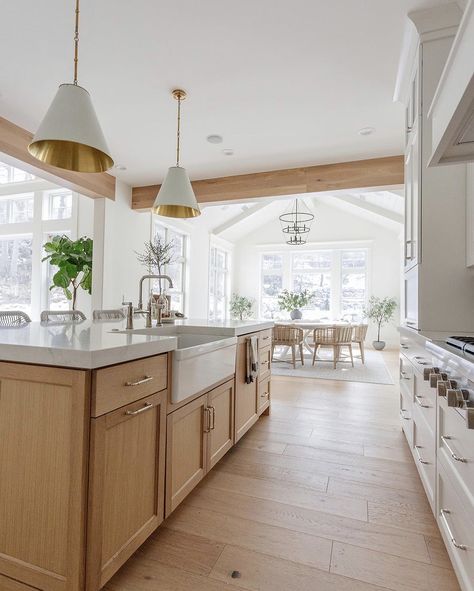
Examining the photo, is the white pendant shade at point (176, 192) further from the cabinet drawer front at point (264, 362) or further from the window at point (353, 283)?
the window at point (353, 283)

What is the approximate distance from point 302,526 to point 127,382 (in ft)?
3.82

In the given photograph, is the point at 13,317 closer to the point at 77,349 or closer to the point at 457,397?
the point at 77,349

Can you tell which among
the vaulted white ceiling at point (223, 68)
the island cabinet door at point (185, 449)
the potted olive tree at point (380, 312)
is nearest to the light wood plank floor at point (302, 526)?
the island cabinet door at point (185, 449)

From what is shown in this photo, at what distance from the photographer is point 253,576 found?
4.53ft

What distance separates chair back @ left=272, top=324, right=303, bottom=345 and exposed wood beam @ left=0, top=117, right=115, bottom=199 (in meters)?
3.38

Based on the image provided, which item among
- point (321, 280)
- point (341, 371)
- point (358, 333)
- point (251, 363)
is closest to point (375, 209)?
point (321, 280)

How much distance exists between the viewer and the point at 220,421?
85.8 inches

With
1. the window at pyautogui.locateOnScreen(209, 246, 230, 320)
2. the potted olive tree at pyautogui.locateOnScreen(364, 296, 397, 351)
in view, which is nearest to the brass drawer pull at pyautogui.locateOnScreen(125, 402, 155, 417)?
the window at pyautogui.locateOnScreen(209, 246, 230, 320)

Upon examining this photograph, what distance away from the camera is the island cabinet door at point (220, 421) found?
2.01m

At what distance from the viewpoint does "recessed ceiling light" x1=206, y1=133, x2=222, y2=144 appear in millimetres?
3656

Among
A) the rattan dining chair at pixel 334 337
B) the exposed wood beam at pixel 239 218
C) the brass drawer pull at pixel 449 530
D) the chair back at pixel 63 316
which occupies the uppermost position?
the exposed wood beam at pixel 239 218

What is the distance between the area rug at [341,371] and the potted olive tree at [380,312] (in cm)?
205

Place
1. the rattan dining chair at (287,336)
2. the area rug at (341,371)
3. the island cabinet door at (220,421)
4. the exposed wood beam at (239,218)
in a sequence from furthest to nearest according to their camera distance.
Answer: the exposed wood beam at (239,218) → the rattan dining chair at (287,336) → the area rug at (341,371) → the island cabinet door at (220,421)

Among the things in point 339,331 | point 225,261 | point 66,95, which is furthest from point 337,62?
point 225,261
